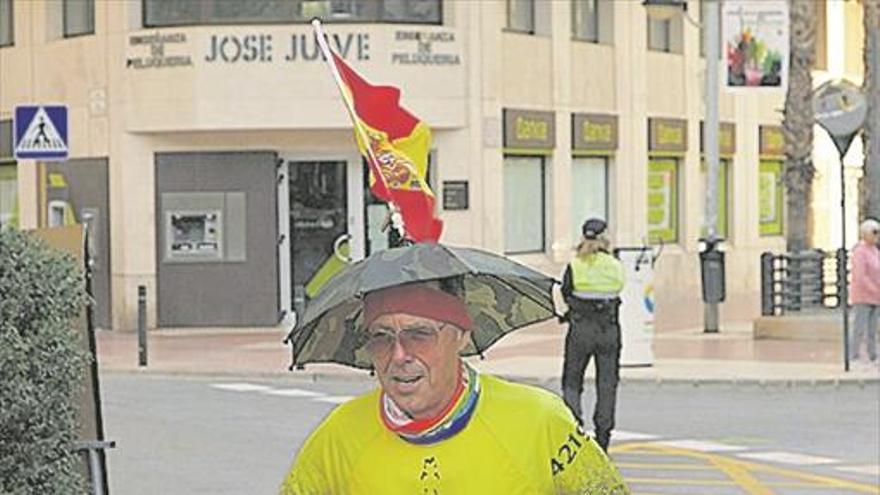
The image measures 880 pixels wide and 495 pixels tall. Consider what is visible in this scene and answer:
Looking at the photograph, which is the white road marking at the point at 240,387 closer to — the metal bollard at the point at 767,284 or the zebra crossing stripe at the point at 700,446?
the zebra crossing stripe at the point at 700,446

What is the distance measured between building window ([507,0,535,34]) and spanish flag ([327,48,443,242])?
85.4 ft

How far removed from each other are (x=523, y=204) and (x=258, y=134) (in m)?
5.10

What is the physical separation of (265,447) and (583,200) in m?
18.5

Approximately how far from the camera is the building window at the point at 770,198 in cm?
3878

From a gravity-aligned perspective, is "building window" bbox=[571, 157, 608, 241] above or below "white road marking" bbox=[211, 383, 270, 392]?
above

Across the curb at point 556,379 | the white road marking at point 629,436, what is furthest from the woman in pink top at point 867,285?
the white road marking at point 629,436

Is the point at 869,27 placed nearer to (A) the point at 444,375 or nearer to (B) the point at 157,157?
(B) the point at 157,157

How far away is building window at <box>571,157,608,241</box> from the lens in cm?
3253

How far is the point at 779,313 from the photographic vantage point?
26.3 metres

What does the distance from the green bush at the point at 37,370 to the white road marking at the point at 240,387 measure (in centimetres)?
1244

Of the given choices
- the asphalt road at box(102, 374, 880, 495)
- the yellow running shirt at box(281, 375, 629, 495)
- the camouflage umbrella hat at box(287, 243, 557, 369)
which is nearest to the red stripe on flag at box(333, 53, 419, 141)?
the camouflage umbrella hat at box(287, 243, 557, 369)

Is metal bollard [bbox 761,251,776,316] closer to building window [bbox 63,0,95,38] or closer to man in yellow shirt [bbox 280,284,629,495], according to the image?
building window [bbox 63,0,95,38]

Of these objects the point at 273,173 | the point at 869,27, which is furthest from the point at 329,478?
the point at 273,173

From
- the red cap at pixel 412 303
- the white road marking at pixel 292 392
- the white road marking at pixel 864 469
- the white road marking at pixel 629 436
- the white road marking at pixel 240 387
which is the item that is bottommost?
the white road marking at pixel 629 436
